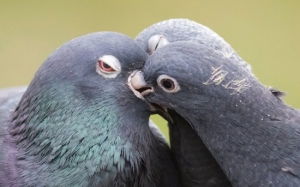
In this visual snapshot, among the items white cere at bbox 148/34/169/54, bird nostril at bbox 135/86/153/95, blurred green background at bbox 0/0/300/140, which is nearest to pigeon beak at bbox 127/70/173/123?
bird nostril at bbox 135/86/153/95

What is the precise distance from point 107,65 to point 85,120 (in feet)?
0.54

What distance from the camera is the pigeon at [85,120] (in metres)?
1.69

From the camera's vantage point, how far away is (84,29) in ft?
14.4

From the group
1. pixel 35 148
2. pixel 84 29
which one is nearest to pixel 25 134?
pixel 35 148

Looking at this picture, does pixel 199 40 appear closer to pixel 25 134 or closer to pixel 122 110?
pixel 122 110

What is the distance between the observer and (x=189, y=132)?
5.87 ft

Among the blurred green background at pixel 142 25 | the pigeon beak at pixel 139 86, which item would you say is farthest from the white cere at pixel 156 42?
the blurred green background at pixel 142 25

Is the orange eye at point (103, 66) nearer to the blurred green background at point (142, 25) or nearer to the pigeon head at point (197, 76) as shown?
the pigeon head at point (197, 76)

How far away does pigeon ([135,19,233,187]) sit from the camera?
1.80m

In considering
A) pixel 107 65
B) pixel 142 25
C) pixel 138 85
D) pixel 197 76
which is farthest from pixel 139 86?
pixel 142 25

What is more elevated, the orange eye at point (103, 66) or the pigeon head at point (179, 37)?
the pigeon head at point (179, 37)

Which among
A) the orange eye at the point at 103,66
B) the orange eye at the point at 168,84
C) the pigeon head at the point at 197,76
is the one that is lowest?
the orange eye at the point at 103,66

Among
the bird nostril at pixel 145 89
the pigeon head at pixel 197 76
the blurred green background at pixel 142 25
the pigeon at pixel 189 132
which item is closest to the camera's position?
the pigeon head at pixel 197 76

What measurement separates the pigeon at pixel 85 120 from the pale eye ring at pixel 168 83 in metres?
0.13
